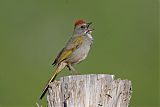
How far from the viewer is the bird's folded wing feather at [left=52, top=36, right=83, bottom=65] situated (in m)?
11.7

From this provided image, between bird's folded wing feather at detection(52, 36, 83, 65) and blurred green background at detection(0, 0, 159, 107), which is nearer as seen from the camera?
bird's folded wing feather at detection(52, 36, 83, 65)

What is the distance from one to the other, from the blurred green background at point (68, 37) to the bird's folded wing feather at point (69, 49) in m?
4.36

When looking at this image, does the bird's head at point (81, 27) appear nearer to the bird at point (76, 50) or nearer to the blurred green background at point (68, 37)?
the bird at point (76, 50)

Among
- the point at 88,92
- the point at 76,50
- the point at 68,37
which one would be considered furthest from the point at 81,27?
the point at 68,37

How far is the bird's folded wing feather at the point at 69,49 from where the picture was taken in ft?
38.3

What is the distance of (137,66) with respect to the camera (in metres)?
19.4

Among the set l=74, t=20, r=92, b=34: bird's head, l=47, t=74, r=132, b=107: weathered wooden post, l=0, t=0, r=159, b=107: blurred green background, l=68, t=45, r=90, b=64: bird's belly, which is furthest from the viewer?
l=0, t=0, r=159, b=107: blurred green background

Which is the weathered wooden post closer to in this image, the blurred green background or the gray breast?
the gray breast

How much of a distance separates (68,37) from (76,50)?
8.75 meters

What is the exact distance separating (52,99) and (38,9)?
14.9 metres

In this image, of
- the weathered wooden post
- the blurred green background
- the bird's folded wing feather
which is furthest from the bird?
the blurred green background

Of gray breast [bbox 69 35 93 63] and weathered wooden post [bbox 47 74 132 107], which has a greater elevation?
gray breast [bbox 69 35 93 63]

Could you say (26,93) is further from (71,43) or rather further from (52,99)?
(52,99)

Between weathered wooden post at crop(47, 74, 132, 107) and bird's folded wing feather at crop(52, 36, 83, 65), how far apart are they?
2381 millimetres
